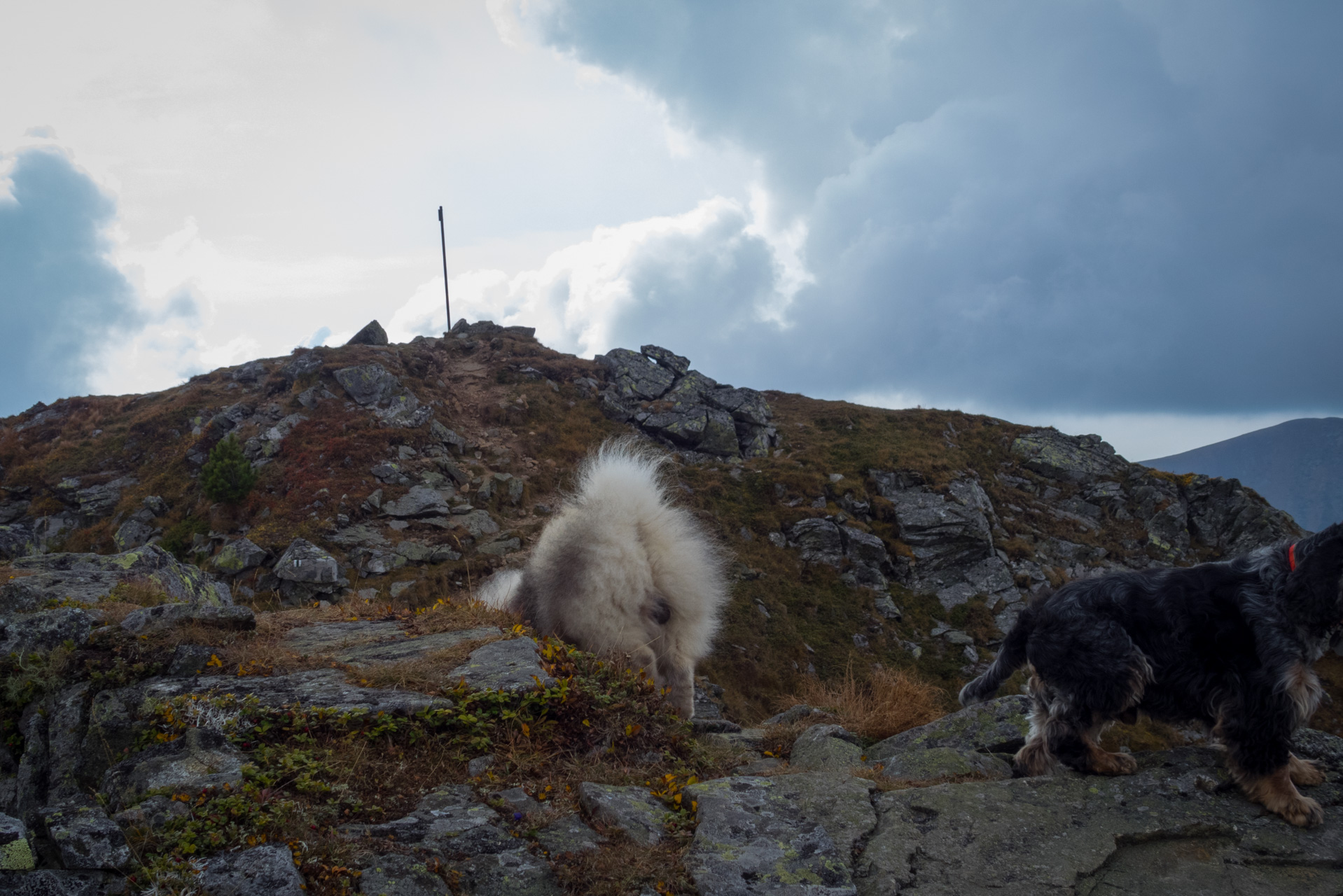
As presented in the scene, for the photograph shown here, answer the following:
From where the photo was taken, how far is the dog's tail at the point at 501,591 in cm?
730

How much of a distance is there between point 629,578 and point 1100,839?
3747 millimetres

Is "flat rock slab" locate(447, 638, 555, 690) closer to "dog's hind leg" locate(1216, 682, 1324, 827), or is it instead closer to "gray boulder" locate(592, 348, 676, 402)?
"dog's hind leg" locate(1216, 682, 1324, 827)

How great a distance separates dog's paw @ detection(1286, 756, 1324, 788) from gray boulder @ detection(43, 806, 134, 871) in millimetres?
5937

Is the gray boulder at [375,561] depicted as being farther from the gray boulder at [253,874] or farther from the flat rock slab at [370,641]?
the gray boulder at [253,874]

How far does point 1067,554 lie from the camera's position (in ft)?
85.0

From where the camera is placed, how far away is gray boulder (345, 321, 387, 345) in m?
33.9

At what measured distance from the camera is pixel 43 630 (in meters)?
5.07

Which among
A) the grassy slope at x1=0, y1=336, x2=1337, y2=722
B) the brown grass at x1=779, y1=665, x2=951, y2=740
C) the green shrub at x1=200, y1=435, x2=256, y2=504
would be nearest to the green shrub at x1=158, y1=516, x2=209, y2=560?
the grassy slope at x1=0, y1=336, x2=1337, y2=722

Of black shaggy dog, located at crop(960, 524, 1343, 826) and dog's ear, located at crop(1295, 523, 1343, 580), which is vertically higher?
dog's ear, located at crop(1295, 523, 1343, 580)

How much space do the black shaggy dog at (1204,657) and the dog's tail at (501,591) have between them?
4.88 meters

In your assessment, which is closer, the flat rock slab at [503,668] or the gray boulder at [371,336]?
the flat rock slab at [503,668]

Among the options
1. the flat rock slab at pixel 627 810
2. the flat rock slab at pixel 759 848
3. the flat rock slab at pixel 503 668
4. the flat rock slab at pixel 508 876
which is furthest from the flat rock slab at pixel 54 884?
the flat rock slab at pixel 759 848

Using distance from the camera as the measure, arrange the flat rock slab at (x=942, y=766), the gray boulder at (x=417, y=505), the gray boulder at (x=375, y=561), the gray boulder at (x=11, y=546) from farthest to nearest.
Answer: the gray boulder at (x=417, y=505) < the gray boulder at (x=375, y=561) < the gray boulder at (x=11, y=546) < the flat rock slab at (x=942, y=766)

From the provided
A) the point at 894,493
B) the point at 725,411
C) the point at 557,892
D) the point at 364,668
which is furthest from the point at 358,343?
the point at 557,892
